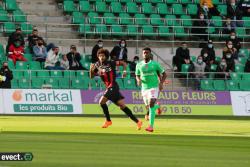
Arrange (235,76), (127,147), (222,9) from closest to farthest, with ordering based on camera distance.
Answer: (127,147), (235,76), (222,9)

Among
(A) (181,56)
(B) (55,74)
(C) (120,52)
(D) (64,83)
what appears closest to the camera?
(D) (64,83)

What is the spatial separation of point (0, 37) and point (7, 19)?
36.1 inches

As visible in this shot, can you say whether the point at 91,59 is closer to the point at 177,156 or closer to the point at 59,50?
the point at 59,50

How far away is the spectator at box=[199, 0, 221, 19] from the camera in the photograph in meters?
44.2

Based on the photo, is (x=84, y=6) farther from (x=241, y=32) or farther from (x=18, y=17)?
(x=241, y=32)

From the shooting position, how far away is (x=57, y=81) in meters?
37.3

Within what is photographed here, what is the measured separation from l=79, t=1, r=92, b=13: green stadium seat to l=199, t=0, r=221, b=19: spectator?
5784mm

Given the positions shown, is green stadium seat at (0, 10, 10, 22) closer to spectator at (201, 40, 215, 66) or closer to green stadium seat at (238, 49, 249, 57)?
spectator at (201, 40, 215, 66)

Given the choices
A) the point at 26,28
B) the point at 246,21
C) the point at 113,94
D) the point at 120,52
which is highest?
the point at 246,21

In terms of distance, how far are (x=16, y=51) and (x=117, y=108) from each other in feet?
16.3

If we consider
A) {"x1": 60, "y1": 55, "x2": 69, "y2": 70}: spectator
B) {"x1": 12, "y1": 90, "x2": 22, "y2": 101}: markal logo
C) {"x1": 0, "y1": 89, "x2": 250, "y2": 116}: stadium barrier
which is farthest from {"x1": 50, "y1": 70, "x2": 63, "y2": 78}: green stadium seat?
{"x1": 12, "y1": 90, "x2": 22, "y2": 101}: markal logo

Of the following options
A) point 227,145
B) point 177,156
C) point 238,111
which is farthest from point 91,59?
point 177,156

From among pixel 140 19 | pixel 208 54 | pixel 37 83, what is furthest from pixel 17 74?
pixel 208 54

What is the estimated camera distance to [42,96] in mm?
35812
